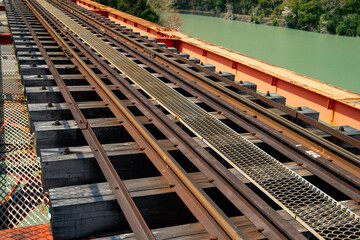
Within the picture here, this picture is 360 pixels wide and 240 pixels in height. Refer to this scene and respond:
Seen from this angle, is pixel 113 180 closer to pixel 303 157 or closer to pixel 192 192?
pixel 192 192

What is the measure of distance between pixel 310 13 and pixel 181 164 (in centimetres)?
4640

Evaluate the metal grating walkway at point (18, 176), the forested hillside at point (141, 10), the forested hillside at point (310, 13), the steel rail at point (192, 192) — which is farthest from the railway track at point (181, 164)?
the forested hillside at point (310, 13)

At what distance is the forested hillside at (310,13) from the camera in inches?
1660

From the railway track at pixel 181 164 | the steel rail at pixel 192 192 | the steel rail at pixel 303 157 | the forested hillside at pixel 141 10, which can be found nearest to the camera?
the steel rail at pixel 192 192

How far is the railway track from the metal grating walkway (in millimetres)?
381

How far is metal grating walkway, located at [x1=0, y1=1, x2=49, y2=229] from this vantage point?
387 cm

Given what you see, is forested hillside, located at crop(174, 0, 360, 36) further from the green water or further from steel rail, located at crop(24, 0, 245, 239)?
steel rail, located at crop(24, 0, 245, 239)

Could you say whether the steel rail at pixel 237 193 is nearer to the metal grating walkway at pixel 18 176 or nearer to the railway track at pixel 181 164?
the railway track at pixel 181 164

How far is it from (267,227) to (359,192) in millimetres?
1118

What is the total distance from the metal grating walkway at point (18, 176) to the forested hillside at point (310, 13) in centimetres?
3987

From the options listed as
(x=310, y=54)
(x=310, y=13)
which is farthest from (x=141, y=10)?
(x=310, y=13)

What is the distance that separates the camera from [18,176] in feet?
14.3

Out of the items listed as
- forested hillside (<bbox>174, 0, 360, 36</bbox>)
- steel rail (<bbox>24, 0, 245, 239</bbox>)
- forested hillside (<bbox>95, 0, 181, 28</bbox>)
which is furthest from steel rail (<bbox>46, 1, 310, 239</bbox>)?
forested hillside (<bbox>174, 0, 360, 36</bbox>)

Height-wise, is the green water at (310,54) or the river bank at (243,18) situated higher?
the river bank at (243,18)
